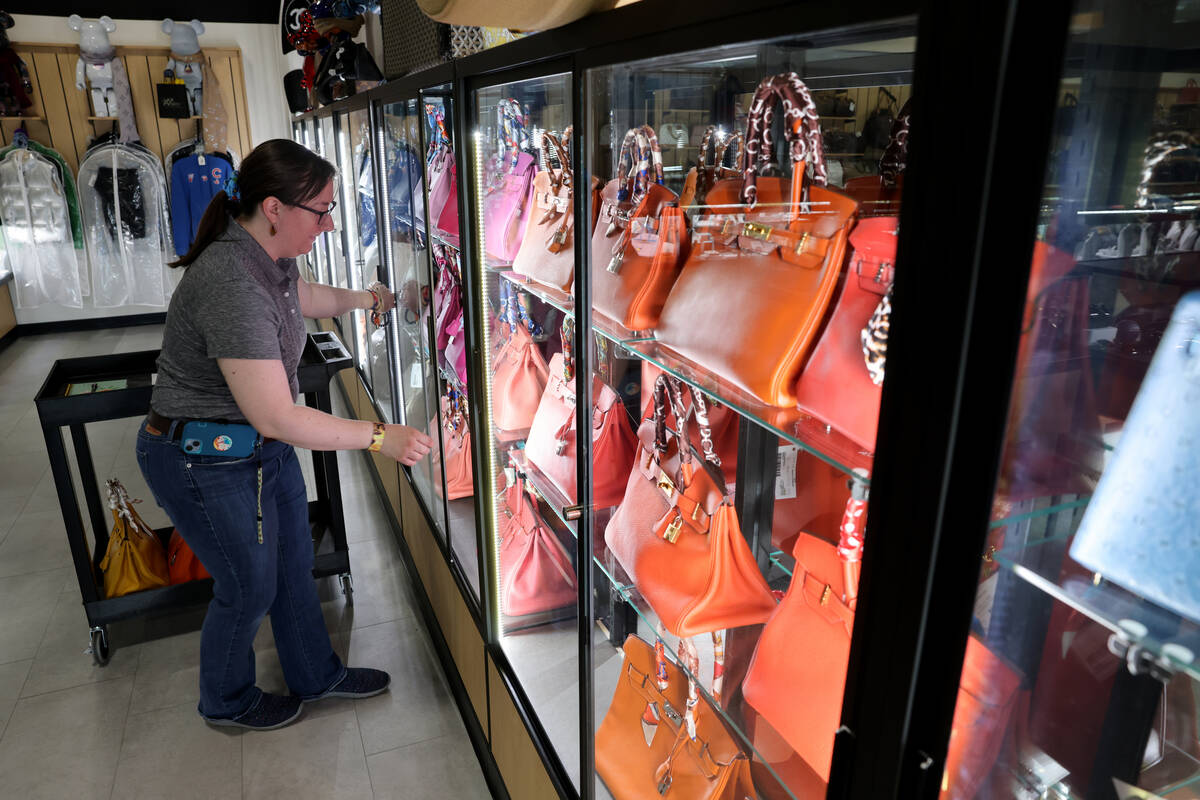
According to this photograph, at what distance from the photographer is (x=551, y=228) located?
179 cm

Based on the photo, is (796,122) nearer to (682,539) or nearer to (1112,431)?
(1112,431)

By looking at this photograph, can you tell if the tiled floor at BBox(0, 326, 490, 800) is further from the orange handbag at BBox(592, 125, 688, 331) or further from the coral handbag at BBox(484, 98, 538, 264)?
the orange handbag at BBox(592, 125, 688, 331)

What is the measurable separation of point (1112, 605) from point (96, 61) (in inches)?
346

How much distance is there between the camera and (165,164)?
7777mm

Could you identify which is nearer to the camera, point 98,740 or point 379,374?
point 98,740

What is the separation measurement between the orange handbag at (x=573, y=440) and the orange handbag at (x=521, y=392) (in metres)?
0.07

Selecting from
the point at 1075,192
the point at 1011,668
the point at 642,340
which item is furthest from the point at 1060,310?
the point at 642,340

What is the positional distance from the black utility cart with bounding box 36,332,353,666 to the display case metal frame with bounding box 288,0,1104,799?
2363 mm

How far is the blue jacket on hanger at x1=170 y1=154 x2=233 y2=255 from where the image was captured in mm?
7656

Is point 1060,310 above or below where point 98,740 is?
above

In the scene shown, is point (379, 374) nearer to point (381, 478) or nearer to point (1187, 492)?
point (381, 478)

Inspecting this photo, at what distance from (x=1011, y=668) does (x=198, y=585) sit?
289 centimetres

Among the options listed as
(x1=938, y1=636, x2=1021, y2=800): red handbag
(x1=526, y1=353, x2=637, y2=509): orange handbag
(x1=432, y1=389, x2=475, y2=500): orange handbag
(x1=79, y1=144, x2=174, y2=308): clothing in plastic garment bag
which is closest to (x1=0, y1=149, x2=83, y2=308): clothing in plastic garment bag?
(x1=79, y1=144, x2=174, y2=308): clothing in plastic garment bag

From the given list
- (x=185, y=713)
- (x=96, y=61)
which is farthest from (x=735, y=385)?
(x=96, y=61)
